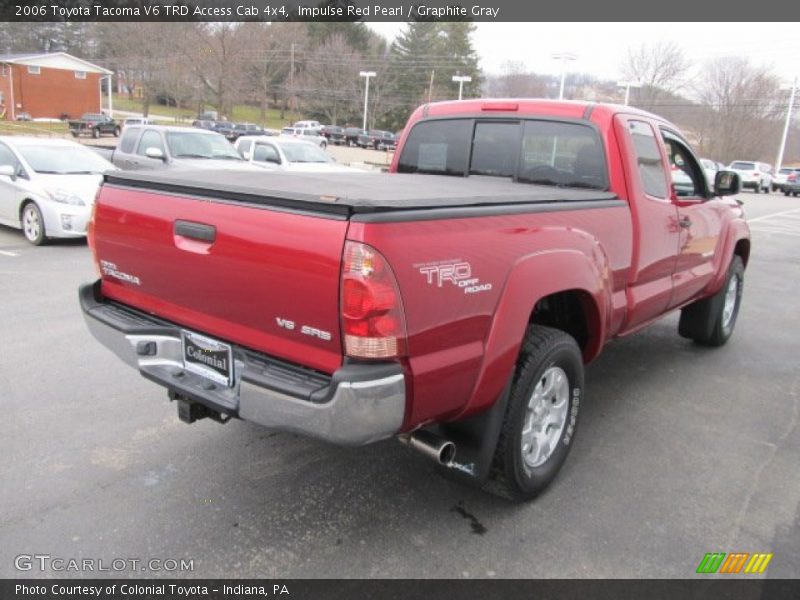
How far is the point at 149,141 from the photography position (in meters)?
12.9

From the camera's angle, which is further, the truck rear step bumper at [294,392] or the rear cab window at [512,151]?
the rear cab window at [512,151]

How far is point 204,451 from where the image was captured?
12.0 feet

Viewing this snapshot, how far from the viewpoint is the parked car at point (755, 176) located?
35.7 metres

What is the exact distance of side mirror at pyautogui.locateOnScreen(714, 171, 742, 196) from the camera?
510 cm

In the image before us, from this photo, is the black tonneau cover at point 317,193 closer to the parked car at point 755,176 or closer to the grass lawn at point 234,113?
the parked car at point 755,176

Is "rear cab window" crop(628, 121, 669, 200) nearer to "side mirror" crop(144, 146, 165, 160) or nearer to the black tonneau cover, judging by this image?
the black tonneau cover

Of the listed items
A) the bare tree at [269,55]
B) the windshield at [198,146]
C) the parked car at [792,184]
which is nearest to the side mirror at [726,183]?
the windshield at [198,146]

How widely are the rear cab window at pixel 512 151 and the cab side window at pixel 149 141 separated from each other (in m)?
9.18

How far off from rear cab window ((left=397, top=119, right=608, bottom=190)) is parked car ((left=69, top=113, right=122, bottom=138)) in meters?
43.3

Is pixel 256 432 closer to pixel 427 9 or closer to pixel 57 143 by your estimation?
pixel 57 143

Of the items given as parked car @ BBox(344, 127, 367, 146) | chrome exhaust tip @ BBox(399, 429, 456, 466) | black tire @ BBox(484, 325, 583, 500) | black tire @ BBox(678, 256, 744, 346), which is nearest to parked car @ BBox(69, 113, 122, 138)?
parked car @ BBox(344, 127, 367, 146)

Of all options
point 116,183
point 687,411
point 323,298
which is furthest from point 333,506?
point 687,411

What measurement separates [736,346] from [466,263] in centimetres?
477

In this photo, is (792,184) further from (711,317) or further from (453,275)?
(453,275)
